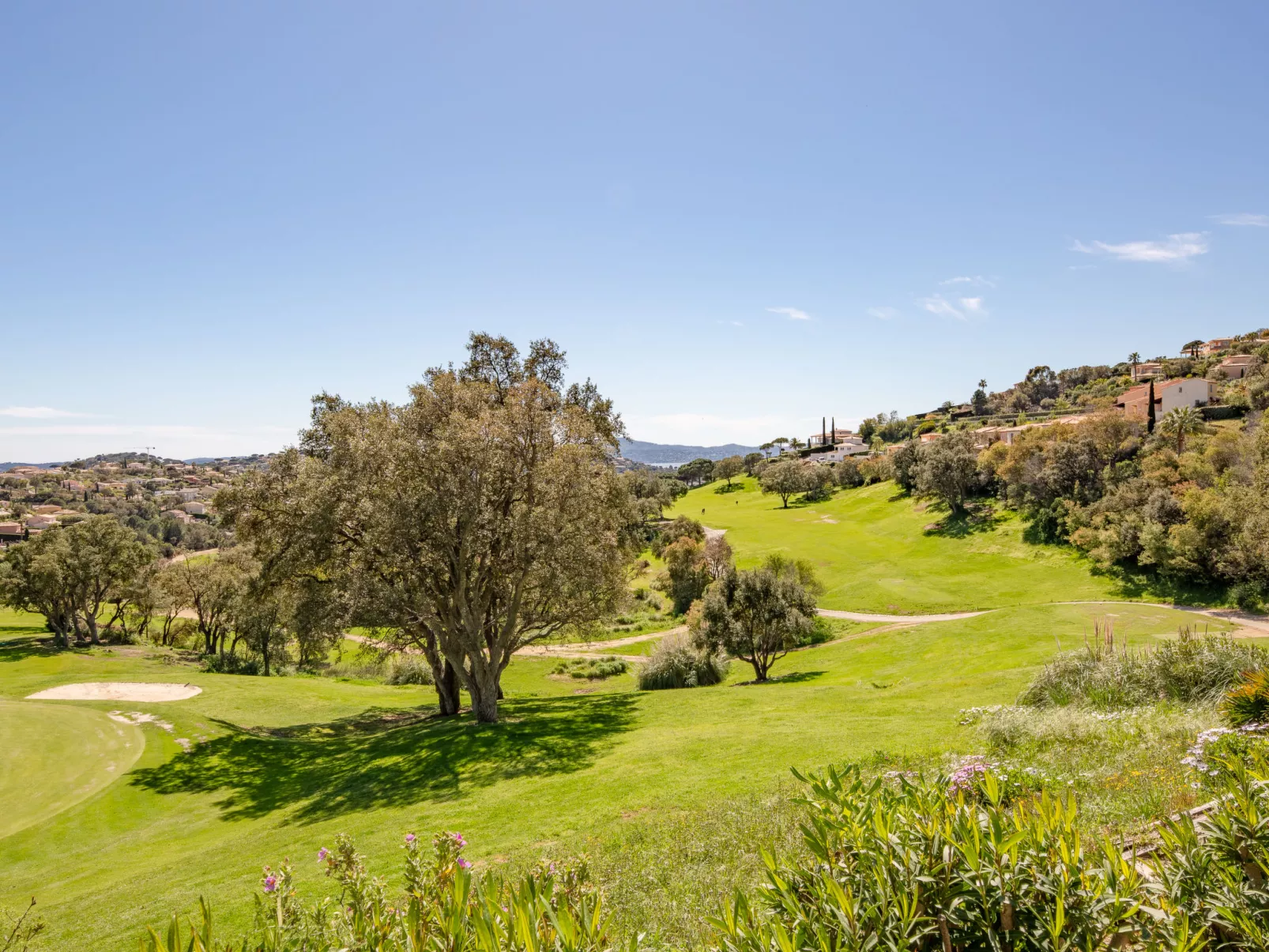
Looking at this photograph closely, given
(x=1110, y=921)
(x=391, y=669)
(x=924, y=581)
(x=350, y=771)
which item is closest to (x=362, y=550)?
(x=350, y=771)

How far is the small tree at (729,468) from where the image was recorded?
156 m

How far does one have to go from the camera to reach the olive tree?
21.2m

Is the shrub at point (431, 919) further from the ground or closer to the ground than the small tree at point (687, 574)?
further from the ground

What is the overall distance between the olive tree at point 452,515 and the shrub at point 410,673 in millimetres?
21693

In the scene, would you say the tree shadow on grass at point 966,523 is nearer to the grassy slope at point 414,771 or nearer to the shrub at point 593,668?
the grassy slope at point 414,771

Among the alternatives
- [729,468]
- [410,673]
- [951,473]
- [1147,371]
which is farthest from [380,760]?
[1147,371]

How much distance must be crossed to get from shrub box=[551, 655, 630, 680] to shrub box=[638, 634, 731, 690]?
27.7 feet

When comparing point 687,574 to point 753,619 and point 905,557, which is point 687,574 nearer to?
point 905,557

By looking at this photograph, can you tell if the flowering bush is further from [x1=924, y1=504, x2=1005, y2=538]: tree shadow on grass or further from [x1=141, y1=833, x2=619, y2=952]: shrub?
[x1=924, y1=504, x2=1005, y2=538]: tree shadow on grass

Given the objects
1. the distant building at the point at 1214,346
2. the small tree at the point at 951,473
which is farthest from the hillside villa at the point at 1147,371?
the small tree at the point at 951,473

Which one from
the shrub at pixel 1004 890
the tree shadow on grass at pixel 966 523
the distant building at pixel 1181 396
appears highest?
the distant building at pixel 1181 396

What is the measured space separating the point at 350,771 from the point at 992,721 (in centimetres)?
1839

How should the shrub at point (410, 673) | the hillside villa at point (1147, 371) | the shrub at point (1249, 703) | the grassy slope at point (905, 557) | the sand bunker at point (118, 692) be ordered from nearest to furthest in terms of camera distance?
the shrub at point (1249, 703) → the sand bunker at point (118, 692) → the shrub at point (410, 673) → the grassy slope at point (905, 557) → the hillside villa at point (1147, 371)

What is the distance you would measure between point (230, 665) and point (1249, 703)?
5185cm
